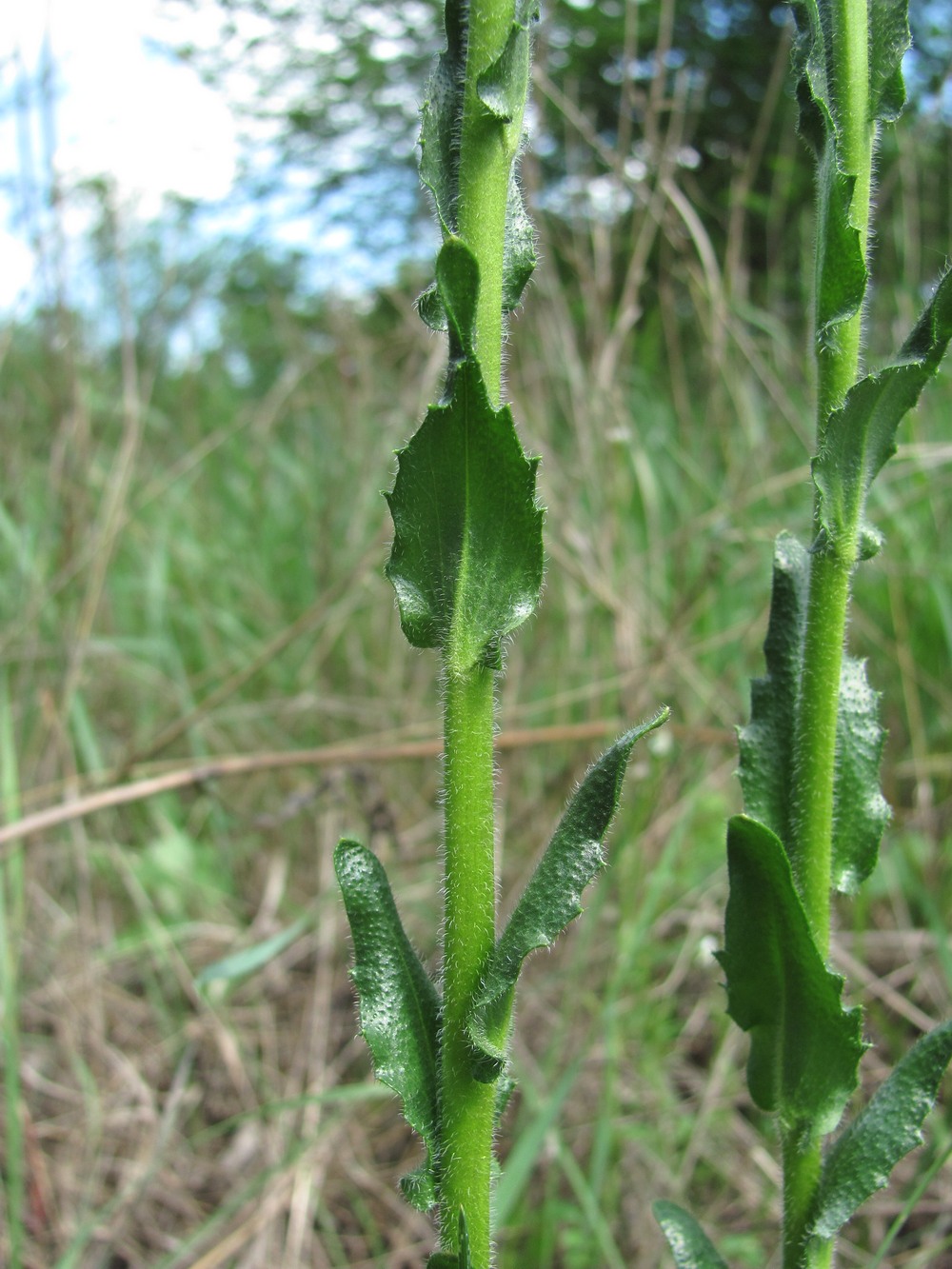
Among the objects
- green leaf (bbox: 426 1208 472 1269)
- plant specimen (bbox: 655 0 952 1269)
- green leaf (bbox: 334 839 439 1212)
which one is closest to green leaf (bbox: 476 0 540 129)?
plant specimen (bbox: 655 0 952 1269)

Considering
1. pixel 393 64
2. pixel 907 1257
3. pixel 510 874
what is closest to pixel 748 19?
pixel 393 64

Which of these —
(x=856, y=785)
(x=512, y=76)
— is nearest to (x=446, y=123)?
(x=512, y=76)

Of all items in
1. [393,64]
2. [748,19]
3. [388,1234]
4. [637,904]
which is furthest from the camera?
[748,19]

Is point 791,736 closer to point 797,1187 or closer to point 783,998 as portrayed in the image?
point 783,998

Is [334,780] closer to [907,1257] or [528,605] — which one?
[907,1257]

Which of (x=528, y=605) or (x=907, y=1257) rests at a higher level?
(x=528, y=605)

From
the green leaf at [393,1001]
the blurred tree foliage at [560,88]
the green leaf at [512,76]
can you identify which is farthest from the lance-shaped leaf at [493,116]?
the blurred tree foliage at [560,88]
